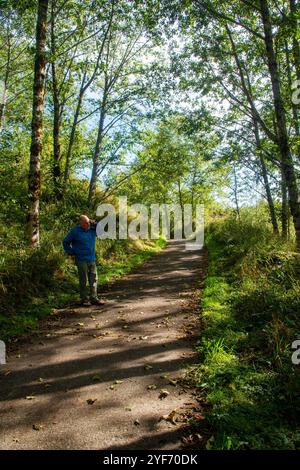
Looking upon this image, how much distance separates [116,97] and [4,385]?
16.1m

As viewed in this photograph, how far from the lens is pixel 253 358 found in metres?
6.28

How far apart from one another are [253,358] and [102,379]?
2.40 metres

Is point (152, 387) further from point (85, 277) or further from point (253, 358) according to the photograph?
point (85, 277)

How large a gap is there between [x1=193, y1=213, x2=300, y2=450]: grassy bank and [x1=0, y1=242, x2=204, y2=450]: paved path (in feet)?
1.31

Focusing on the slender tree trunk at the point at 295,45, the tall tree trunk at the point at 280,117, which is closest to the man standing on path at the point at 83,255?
the tall tree trunk at the point at 280,117

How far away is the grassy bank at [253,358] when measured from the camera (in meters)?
4.38

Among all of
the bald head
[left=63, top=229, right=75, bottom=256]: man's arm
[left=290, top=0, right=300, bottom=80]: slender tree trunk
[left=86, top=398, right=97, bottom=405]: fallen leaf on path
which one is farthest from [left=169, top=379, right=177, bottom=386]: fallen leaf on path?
[left=290, top=0, right=300, bottom=80]: slender tree trunk

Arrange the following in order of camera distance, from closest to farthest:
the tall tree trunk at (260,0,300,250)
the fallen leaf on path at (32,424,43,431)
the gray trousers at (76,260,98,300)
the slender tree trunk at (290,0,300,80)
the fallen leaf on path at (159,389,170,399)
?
the fallen leaf on path at (32,424,43,431)
the fallen leaf on path at (159,389,170,399)
the gray trousers at (76,260,98,300)
the slender tree trunk at (290,0,300,80)
the tall tree trunk at (260,0,300,250)

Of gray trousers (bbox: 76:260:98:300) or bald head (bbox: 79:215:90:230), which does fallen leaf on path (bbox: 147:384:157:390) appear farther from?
bald head (bbox: 79:215:90:230)

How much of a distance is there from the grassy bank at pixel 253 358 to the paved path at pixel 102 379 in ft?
1.31

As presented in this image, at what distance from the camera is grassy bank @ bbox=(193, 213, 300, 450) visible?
4.38 meters

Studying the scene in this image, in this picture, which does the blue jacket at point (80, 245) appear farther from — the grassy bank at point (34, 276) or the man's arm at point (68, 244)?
the grassy bank at point (34, 276)
